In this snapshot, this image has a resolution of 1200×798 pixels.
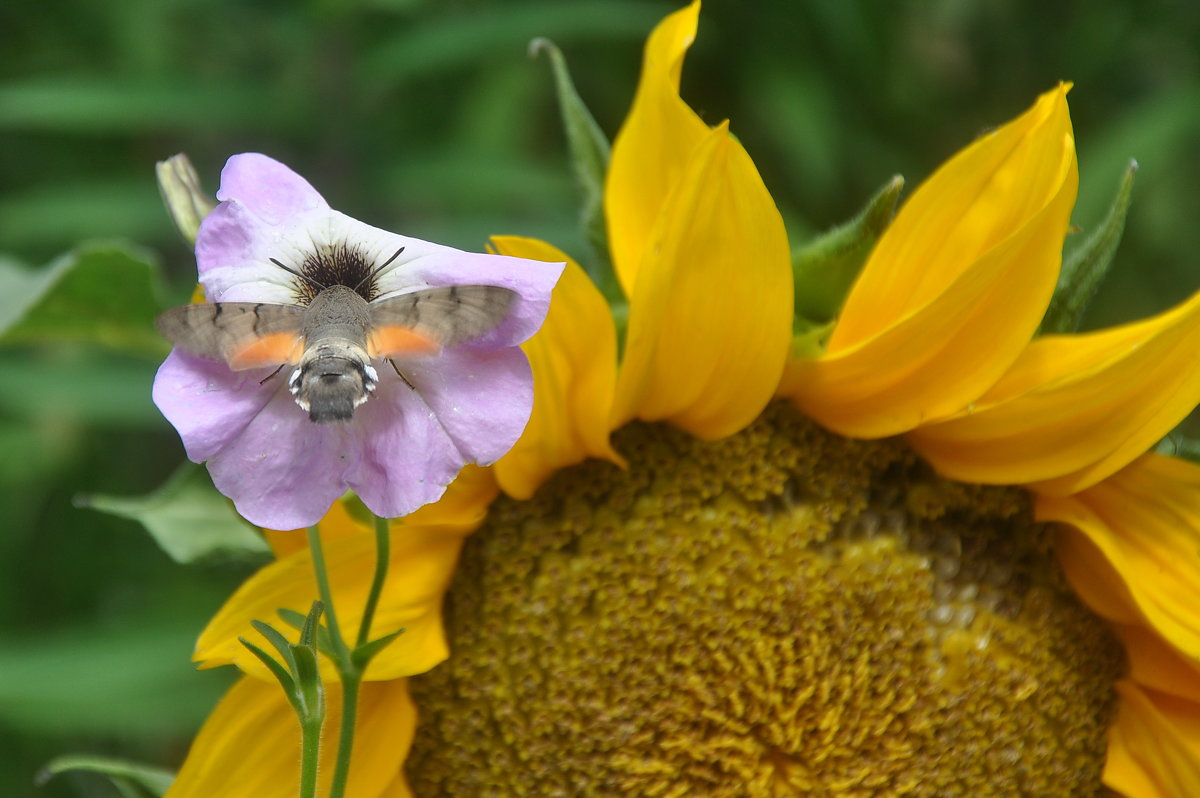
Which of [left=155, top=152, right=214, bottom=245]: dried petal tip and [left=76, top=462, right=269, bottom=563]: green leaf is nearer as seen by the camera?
[left=155, top=152, right=214, bottom=245]: dried petal tip

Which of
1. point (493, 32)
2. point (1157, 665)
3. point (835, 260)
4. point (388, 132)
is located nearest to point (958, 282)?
point (835, 260)

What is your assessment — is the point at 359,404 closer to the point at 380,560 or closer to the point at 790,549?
the point at 380,560

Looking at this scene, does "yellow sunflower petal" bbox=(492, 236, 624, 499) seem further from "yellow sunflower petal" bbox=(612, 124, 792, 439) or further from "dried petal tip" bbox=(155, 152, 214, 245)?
"dried petal tip" bbox=(155, 152, 214, 245)

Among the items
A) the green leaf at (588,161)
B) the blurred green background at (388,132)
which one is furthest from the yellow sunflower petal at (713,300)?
the blurred green background at (388,132)

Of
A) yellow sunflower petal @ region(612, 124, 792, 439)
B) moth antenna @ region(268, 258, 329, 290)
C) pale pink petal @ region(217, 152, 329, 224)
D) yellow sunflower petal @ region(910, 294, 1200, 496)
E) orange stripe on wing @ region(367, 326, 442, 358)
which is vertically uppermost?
yellow sunflower petal @ region(612, 124, 792, 439)

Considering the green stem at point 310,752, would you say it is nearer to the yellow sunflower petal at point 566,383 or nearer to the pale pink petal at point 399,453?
the pale pink petal at point 399,453

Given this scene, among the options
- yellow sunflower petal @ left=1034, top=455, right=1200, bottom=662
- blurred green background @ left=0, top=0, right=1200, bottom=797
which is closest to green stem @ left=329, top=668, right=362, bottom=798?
yellow sunflower petal @ left=1034, top=455, right=1200, bottom=662
